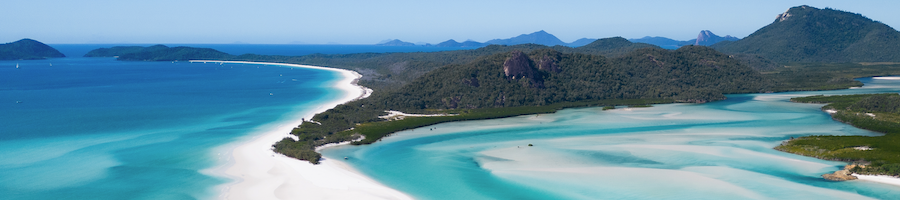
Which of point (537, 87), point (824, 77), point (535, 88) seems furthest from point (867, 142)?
point (824, 77)

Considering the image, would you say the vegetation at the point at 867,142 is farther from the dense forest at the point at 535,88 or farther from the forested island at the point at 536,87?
the forested island at the point at 536,87

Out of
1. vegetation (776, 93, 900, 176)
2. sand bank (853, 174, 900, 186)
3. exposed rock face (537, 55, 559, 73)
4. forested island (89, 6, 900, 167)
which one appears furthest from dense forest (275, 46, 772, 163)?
sand bank (853, 174, 900, 186)

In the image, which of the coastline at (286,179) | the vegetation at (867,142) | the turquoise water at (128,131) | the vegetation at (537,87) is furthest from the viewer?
the vegetation at (537,87)

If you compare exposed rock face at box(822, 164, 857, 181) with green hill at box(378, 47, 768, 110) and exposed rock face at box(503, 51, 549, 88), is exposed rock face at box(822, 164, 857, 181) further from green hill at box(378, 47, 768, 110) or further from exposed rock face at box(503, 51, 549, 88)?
exposed rock face at box(503, 51, 549, 88)

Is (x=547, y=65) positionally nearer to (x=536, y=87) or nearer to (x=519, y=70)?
(x=519, y=70)

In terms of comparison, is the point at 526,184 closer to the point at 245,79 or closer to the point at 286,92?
the point at 286,92

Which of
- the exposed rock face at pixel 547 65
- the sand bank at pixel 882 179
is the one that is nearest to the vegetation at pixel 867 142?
the sand bank at pixel 882 179
